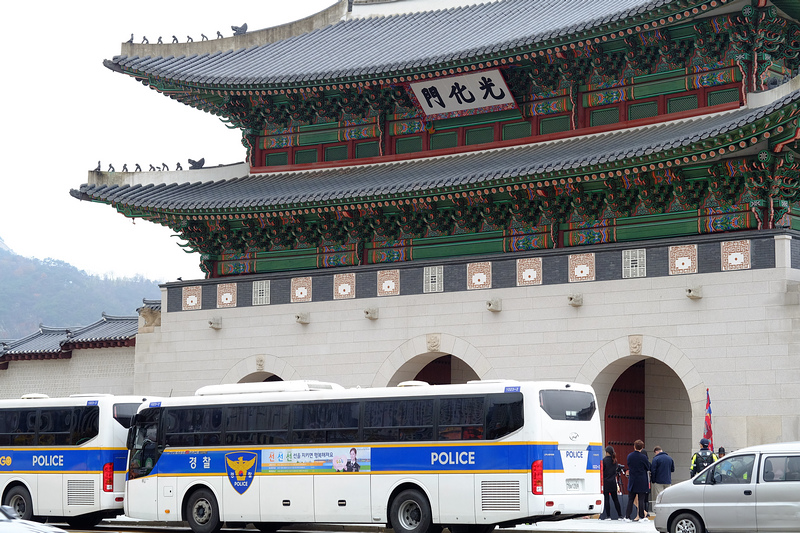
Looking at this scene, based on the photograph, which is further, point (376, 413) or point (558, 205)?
point (558, 205)

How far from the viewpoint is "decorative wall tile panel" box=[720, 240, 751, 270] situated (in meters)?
22.5

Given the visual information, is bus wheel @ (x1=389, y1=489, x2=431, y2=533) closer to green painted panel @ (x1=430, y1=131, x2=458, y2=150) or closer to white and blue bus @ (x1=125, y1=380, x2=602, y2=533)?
white and blue bus @ (x1=125, y1=380, x2=602, y2=533)

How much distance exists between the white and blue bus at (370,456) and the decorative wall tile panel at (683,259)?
5286mm

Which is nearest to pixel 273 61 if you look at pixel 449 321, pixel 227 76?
pixel 227 76

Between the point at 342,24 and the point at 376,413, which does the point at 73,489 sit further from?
the point at 342,24

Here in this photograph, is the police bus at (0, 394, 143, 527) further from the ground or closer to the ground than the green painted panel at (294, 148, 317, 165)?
closer to the ground

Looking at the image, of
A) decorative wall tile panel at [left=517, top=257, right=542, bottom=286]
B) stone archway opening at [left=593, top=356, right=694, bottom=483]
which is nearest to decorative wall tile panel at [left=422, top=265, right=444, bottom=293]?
decorative wall tile panel at [left=517, top=257, right=542, bottom=286]

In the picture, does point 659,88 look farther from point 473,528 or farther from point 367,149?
point 473,528

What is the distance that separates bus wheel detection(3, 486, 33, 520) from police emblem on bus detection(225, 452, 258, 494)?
4.93m

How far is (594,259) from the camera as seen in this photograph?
2445cm

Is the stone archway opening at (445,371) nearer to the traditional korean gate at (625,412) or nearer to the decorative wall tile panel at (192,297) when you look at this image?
the traditional korean gate at (625,412)

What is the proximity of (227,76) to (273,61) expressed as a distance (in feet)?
6.55

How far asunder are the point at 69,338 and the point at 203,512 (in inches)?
541

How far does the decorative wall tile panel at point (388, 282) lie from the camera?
2684cm
